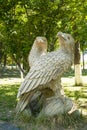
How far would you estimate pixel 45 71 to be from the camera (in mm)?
7254

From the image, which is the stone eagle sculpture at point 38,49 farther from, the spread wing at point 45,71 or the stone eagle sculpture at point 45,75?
the spread wing at point 45,71

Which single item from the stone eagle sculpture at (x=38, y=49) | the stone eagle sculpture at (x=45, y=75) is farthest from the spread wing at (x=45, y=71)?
the stone eagle sculpture at (x=38, y=49)

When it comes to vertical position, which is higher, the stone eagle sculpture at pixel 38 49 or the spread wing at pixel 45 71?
the stone eagle sculpture at pixel 38 49

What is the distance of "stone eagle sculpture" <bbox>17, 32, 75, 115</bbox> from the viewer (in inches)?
285

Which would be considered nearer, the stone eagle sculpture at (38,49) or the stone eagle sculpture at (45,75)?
the stone eagle sculpture at (45,75)

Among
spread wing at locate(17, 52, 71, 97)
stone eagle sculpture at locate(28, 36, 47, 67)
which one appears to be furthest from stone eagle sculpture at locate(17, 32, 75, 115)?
stone eagle sculpture at locate(28, 36, 47, 67)

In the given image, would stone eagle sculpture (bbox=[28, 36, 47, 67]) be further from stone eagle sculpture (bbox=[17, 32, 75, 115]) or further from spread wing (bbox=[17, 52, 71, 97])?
spread wing (bbox=[17, 52, 71, 97])

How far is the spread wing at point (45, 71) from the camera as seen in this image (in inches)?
285

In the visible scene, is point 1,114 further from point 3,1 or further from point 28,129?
point 3,1

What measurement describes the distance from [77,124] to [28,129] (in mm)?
1104

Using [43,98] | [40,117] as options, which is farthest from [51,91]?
[40,117]

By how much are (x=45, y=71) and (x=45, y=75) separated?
3.5 inches

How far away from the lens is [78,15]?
42.2 ft

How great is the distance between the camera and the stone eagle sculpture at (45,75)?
725 centimetres
